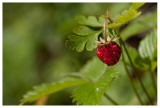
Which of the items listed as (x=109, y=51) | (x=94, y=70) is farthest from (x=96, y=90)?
(x=94, y=70)

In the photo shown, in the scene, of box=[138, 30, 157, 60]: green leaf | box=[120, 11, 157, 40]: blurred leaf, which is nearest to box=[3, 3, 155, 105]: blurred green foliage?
box=[120, 11, 157, 40]: blurred leaf

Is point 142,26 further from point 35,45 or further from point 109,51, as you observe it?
point 35,45

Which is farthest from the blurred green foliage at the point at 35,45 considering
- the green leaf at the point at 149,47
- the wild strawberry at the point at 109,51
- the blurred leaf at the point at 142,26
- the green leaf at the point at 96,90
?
the wild strawberry at the point at 109,51

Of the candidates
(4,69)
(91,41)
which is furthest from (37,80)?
(91,41)

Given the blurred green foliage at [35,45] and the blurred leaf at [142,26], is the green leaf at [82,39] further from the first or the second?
the blurred green foliage at [35,45]

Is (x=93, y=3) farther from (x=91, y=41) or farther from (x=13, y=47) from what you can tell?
(x=91, y=41)

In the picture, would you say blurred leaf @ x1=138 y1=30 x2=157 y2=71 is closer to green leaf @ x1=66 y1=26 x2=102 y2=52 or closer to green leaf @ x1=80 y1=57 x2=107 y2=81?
green leaf @ x1=80 y1=57 x2=107 y2=81
